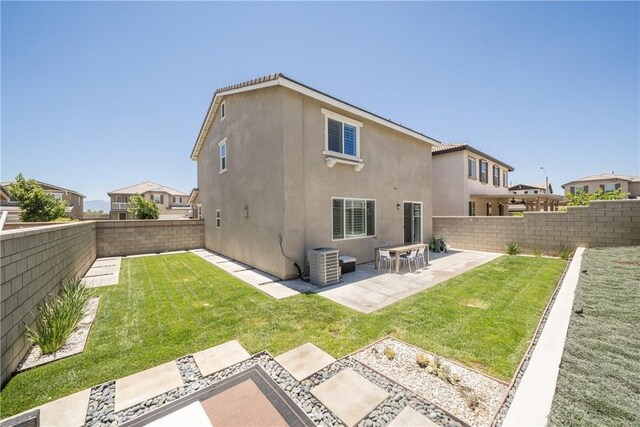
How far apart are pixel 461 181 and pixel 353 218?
11799mm

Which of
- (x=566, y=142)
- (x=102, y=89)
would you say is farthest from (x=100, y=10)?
(x=566, y=142)

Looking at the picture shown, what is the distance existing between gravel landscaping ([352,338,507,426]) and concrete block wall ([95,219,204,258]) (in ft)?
46.9

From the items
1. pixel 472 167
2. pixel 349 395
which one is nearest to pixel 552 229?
pixel 472 167

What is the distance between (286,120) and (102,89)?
1049cm

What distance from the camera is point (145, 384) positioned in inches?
123

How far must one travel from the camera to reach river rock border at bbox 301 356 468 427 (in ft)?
8.22

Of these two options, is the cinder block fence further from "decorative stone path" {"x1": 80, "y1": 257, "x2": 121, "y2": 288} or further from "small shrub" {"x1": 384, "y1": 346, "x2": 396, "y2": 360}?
"small shrub" {"x1": 384, "y1": 346, "x2": 396, "y2": 360}

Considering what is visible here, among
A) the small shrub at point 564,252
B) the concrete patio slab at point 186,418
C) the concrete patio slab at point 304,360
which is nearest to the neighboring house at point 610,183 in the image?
the small shrub at point 564,252

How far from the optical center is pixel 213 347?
3994mm

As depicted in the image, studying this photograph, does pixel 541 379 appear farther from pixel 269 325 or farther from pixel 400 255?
pixel 400 255

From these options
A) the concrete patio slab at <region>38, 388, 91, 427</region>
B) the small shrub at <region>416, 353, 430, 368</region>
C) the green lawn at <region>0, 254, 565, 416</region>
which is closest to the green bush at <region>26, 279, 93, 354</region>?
the green lawn at <region>0, 254, 565, 416</region>

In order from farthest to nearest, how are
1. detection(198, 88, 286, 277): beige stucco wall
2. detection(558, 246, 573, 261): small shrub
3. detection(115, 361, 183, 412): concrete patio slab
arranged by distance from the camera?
detection(558, 246, 573, 261): small shrub → detection(198, 88, 286, 277): beige stucco wall → detection(115, 361, 183, 412): concrete patio slab

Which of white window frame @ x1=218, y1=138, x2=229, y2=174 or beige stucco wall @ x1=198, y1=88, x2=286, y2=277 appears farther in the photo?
white window frame @ x1=218, y1=138, x2=229, y2=174

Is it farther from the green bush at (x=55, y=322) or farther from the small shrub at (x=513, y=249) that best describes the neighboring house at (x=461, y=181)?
the green bush at (x=55, y=322)
